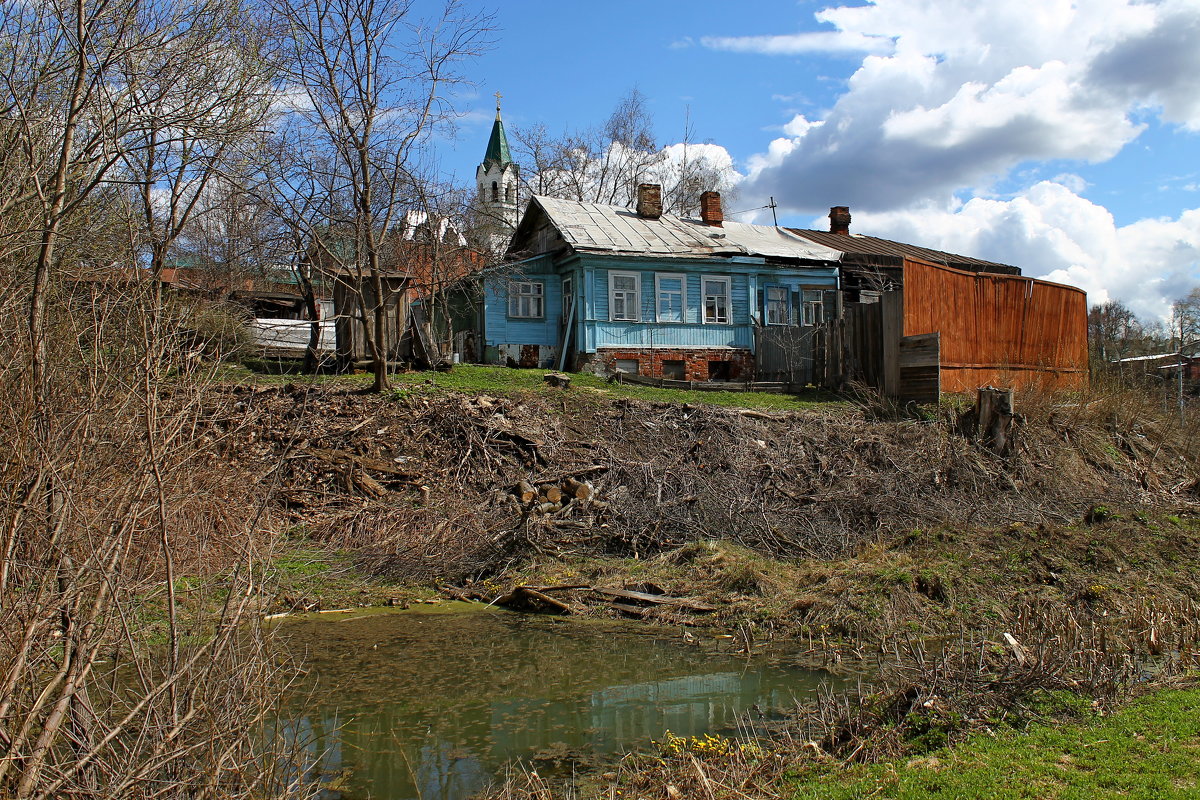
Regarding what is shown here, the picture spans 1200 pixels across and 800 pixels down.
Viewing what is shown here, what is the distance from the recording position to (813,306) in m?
28.3

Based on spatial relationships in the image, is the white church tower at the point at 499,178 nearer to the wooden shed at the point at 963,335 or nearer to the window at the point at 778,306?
the window at the point at 778,306

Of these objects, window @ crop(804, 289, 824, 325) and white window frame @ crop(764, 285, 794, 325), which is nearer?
white window frame @ crop(764, 285, 794, 325)

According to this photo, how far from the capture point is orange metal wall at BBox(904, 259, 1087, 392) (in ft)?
57.6

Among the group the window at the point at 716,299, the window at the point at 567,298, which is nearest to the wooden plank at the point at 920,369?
the window at the point at 716,299

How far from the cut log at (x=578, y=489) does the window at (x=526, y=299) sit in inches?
520

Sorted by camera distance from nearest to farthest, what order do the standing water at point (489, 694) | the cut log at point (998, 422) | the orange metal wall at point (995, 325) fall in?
the standing water at point (489, 694) < the cut log at point (998, 422) < the orange metal wall at point (995, 325)

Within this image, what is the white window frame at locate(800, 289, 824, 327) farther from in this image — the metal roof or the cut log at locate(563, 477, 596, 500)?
the metal roof

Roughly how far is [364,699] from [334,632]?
214 centimetres

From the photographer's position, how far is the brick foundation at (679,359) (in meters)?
24.5

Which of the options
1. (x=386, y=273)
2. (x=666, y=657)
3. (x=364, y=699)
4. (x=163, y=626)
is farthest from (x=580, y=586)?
(x=386, y=273)

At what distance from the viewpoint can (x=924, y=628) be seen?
8672 millimetres

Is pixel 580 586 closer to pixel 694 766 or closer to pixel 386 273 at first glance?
pixel 694 766

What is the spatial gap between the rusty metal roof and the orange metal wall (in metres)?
10.5

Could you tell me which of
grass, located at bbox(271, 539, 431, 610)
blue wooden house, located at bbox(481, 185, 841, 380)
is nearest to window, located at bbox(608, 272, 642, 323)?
blue wooden house, located at bbox(481, 185, 841, 380)
